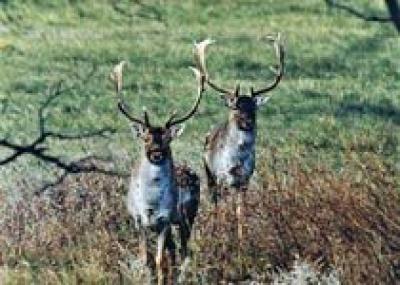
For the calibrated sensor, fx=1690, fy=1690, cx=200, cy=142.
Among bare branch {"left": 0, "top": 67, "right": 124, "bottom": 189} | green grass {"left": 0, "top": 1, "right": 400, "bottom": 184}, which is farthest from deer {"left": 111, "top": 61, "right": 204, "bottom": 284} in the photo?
green grass {"left": 0, "top": 1, "right": 400, "bottom": 184}

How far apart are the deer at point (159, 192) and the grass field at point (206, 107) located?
0.30 metres

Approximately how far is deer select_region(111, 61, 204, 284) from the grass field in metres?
0.30

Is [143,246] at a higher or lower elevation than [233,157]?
lower

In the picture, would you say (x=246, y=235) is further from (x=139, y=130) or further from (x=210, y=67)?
(x=210, y=67)

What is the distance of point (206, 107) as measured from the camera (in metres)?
15.7

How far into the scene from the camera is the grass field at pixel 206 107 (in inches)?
464

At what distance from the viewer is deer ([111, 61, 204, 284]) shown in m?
10.9

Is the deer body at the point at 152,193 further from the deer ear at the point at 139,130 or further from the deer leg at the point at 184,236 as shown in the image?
the deer leg at the point at 184,236

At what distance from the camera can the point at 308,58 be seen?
17.4m

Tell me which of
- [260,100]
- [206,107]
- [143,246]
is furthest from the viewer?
[206,107]

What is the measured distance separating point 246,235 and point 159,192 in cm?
115

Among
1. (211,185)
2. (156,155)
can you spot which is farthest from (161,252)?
Answer: (211,185)

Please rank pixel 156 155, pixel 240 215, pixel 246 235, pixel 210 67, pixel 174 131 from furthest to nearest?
1. pixel 210 67
2. pixel 240 215
3. pixel 246 235
4. pixel 174 131
5. pixel 156 155

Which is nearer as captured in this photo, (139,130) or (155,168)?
(155,168)
